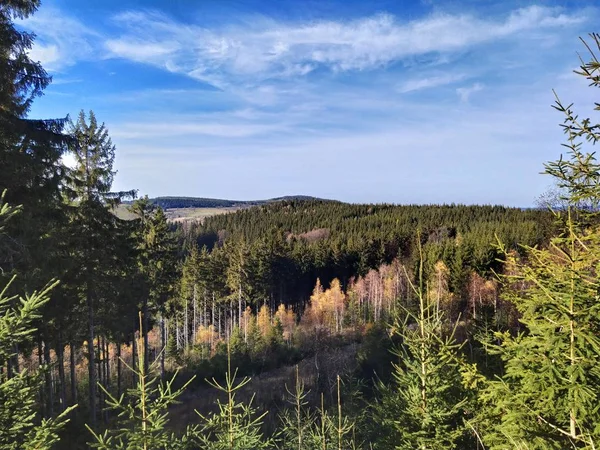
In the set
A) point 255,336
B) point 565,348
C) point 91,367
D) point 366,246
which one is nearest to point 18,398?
point 565,348

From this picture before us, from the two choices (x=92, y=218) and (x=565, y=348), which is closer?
(x=565, y=348)

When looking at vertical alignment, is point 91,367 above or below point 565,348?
below

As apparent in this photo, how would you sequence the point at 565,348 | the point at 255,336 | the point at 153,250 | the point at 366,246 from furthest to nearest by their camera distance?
the point at 366,246
the point at 255,336
the point at 153,250
the point at 565,348

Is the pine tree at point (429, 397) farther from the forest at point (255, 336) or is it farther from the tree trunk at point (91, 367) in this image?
the tree trunk at point (91, 367)

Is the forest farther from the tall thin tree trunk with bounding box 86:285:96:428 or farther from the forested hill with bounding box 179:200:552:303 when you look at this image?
the forested hill with bounding box 179:200:552:303

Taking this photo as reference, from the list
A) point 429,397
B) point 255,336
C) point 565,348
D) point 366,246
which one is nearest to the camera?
point 565,348

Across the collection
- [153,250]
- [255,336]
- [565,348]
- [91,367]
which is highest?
[565,348]

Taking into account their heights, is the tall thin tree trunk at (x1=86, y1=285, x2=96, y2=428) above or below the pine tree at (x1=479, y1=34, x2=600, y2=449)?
below

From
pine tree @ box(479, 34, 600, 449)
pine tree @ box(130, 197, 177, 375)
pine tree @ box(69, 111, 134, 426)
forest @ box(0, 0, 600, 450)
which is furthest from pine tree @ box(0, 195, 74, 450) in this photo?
pine tree @ box(130, 197, 177, 375)

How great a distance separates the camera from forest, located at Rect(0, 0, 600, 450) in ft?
13.2

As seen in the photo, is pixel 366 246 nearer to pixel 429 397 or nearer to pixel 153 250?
pixel 153 250

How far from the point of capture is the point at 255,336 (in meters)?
37.5

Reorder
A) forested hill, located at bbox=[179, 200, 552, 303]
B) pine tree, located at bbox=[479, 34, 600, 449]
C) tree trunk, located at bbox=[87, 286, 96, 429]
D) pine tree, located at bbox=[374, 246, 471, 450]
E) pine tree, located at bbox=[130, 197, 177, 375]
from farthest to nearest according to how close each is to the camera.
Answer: forested hill, located at bbox=[179, 200, 552, 303], pine tree, located at bbox=[130, 197, 177, 375], tree trunk, located at bbox=[87, 286, 96, 429], pine tree, located at bbox=[374, 246, 471, 450], pine tree, located at bbox=[479, 34, 600, 449]

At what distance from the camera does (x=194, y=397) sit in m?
25.4
